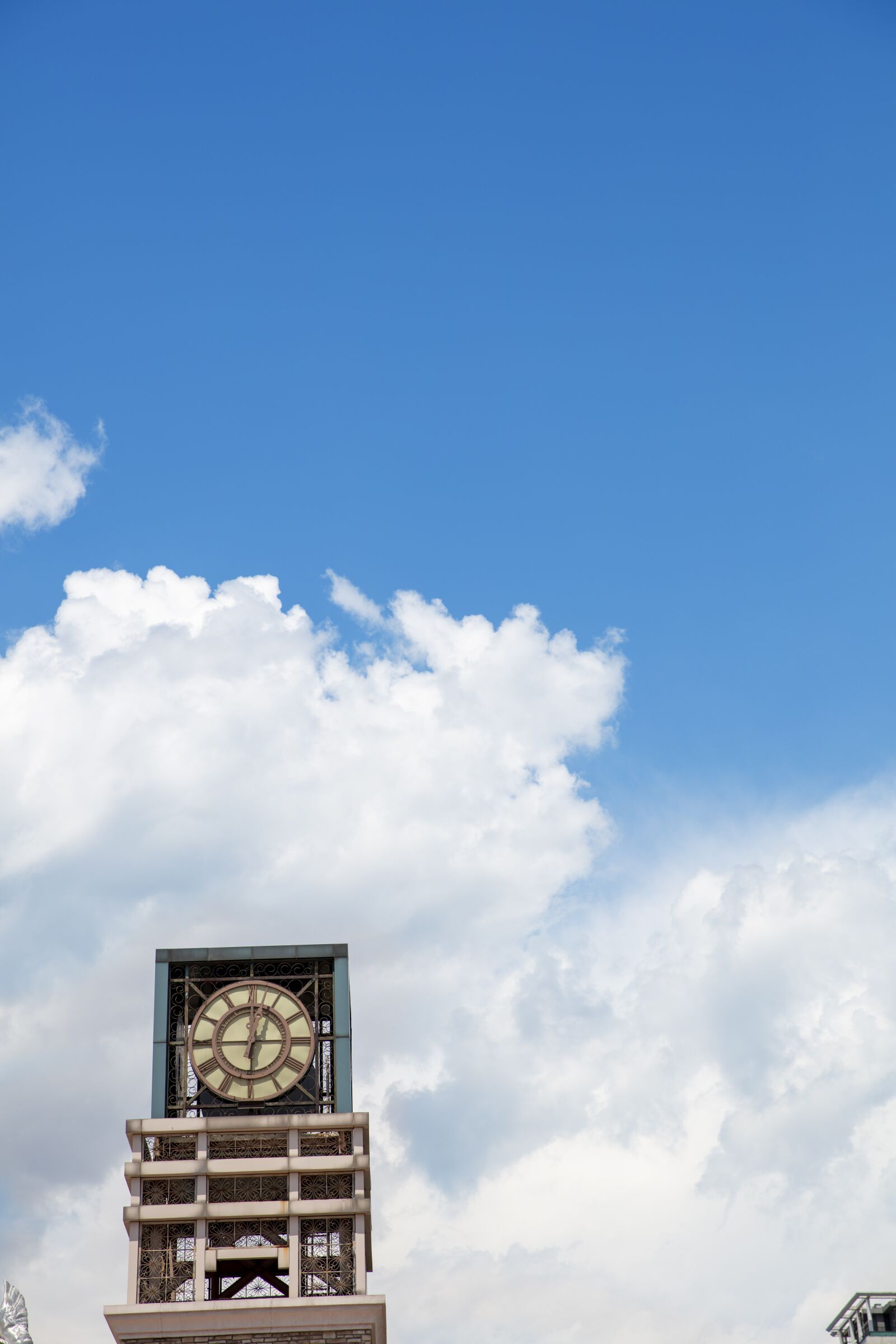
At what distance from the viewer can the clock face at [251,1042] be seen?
268 feet

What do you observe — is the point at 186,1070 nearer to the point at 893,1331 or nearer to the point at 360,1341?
the point at 360,1341

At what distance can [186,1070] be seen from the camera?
82375 millimetres

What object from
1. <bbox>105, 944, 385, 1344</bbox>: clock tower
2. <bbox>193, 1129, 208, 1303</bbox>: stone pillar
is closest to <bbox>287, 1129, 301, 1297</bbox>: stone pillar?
<bbox>105, 944, 385, 1344</bbox>: clock tower

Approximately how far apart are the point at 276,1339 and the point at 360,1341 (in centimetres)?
410

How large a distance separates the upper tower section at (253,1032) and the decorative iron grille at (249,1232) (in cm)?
554

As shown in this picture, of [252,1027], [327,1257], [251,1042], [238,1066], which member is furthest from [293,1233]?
[252,1027]

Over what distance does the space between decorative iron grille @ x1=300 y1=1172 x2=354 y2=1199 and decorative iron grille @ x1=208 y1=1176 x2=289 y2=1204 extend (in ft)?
3.40

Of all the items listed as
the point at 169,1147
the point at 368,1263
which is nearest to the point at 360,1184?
the point at 368,1263

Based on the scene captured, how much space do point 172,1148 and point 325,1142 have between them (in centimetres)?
795

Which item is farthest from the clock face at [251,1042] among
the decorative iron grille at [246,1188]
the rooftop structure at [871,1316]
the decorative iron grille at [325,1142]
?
the rooftop structure at [871,1316]

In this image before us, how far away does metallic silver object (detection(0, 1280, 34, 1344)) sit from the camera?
241 ft

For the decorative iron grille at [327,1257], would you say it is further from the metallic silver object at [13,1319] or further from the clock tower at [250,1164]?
the metallic silver object at [13,1319]

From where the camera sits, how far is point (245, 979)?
84688 millimetres

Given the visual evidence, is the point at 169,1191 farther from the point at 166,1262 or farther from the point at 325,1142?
the point at 325,1142
